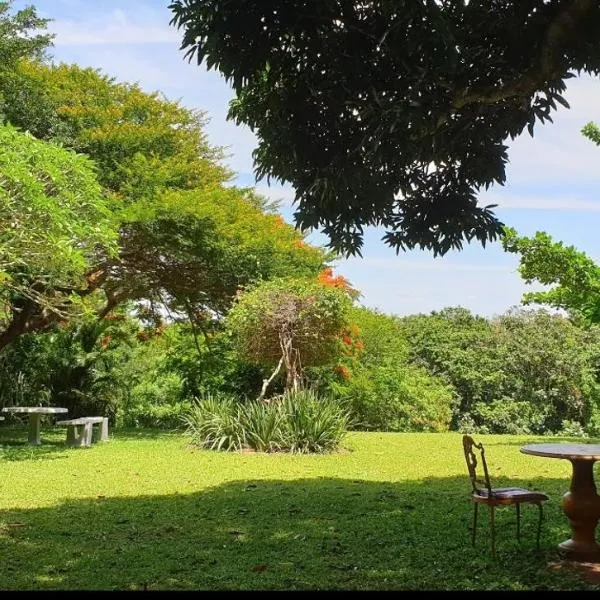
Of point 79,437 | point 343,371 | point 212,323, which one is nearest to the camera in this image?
point 79,437

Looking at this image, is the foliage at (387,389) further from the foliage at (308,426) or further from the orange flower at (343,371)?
the foliage at (308,426)

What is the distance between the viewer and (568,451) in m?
5.09

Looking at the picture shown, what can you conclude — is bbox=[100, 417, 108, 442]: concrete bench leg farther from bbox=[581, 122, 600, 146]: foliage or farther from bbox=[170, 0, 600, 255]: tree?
bbox=[170, 0, 600, 255]: tree

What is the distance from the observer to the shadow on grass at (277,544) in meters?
4.73

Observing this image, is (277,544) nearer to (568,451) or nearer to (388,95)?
(568,451)

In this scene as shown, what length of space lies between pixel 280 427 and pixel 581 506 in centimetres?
711

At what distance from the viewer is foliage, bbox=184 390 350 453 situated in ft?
38.6

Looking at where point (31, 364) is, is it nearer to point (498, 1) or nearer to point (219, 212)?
point (219, 212)

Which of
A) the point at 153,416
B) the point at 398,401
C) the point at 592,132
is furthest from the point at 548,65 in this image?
the point at 153,416

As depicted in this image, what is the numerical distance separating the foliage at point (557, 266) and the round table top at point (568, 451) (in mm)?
6089

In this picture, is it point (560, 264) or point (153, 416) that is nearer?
point (560, 264)

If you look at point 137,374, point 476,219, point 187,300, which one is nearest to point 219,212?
point 187,300

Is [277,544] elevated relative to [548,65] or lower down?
lower down

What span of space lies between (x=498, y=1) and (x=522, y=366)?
14974 millimetres
